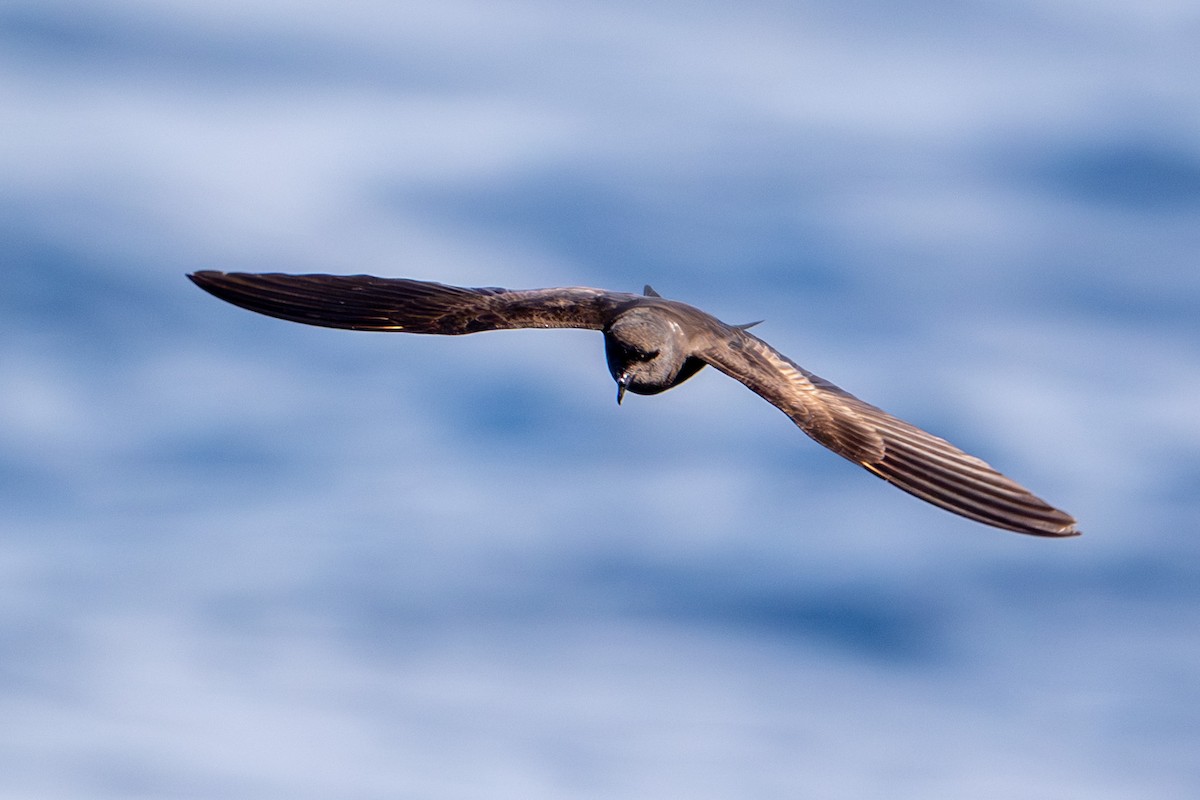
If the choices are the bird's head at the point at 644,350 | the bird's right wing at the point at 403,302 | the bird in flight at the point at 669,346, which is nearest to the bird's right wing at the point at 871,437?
the bird in flight at the point at 669,346

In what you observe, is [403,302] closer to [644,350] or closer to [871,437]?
[644,350]

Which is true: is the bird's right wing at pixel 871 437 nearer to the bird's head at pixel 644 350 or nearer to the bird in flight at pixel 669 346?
the bird in flight at pixel 669 346

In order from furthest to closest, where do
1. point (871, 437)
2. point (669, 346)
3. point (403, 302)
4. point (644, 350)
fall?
point (403, 302) → point (871, 437) → point (669, 346) → point (644, 350)

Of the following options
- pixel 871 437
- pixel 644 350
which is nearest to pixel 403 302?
pixel 644 350

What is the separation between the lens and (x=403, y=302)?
15484mm

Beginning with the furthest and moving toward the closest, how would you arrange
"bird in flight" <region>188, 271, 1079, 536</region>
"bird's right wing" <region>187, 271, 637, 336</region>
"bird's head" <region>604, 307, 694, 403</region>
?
"bird's right wing" <region>187, 271, 637, 336</region>
"bird's head" <region>604, 307, 694, 403</region>
"bird in flight" <region>188, 271, 1079, 536</region>

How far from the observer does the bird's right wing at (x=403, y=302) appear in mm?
14930

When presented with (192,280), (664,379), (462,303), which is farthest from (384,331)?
(664,379)

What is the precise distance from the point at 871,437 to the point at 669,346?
1.80 m

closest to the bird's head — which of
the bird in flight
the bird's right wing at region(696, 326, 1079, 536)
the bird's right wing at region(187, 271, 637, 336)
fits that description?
the bird in flight

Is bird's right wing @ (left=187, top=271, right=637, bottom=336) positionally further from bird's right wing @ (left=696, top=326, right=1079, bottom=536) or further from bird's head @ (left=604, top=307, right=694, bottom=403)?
bird's right wing @ (left=696, top=326, right=1079, bottom=536)

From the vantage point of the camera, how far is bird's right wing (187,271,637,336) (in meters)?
14.9

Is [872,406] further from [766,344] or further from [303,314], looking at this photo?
[303,314]

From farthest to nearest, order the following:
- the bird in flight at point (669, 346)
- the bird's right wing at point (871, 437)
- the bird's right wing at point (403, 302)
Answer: the bird's right wing at point (403, 302)
the bird in flight at point (669, 346)
the bird's right wing at point (871, 437)
